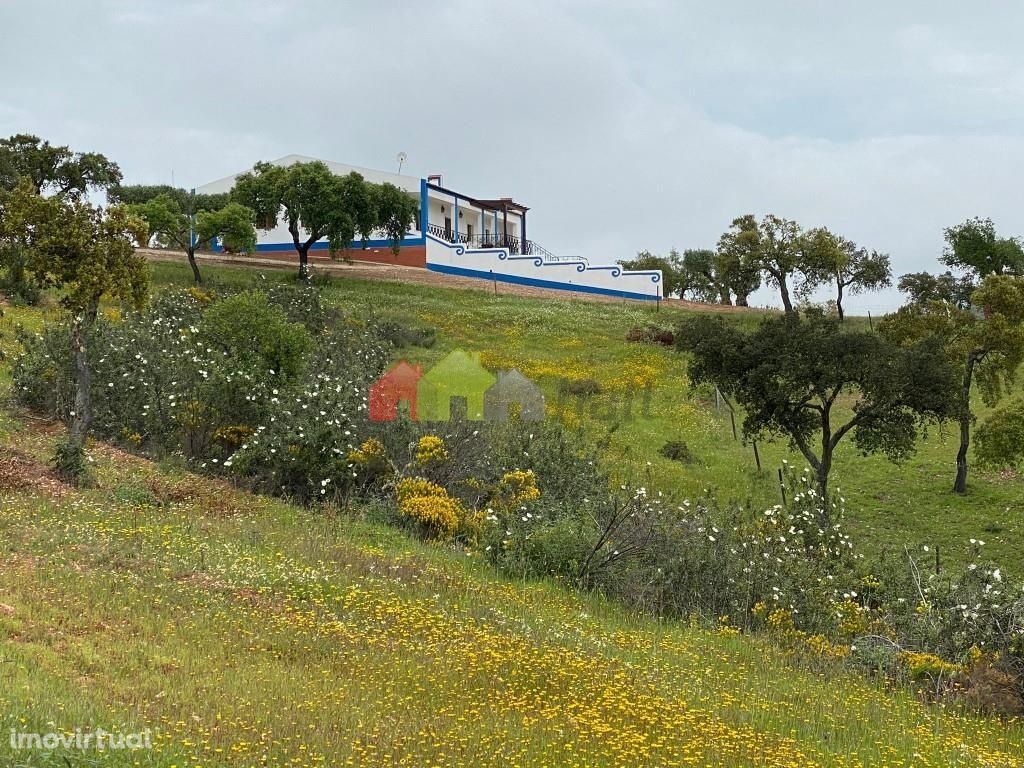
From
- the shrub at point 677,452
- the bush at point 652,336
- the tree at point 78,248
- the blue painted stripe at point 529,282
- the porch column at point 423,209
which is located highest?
the porch column at point 423,209

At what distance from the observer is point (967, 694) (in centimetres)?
861

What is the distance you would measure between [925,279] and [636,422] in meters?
40.8

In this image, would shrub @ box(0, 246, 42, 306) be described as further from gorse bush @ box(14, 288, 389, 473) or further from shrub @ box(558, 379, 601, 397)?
shrub @ box(558, 379, 601, 397)

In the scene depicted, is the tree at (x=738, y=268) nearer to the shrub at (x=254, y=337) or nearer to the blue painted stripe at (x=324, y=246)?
the blue painted stripe at (x=324, y=246)

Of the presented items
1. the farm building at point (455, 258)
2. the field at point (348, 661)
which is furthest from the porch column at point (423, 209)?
the field at point (348, 661)

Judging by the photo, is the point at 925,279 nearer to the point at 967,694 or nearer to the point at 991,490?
the point at 991,490

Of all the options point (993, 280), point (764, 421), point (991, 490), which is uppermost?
point (993, 280)

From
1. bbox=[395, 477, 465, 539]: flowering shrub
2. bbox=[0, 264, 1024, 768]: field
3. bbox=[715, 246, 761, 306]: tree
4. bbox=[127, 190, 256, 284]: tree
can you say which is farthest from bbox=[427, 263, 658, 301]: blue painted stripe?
bbox=[0, 264, 1024, 768]: field

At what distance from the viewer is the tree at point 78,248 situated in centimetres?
1405

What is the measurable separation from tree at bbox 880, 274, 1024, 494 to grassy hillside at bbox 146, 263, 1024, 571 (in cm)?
168

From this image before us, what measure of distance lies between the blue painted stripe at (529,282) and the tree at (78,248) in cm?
4320

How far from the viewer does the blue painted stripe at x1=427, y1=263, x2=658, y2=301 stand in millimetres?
56344

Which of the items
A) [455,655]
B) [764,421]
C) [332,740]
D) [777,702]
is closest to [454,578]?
[455,655]

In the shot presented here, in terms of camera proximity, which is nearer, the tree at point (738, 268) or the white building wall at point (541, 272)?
the tree at point (738, 268)
